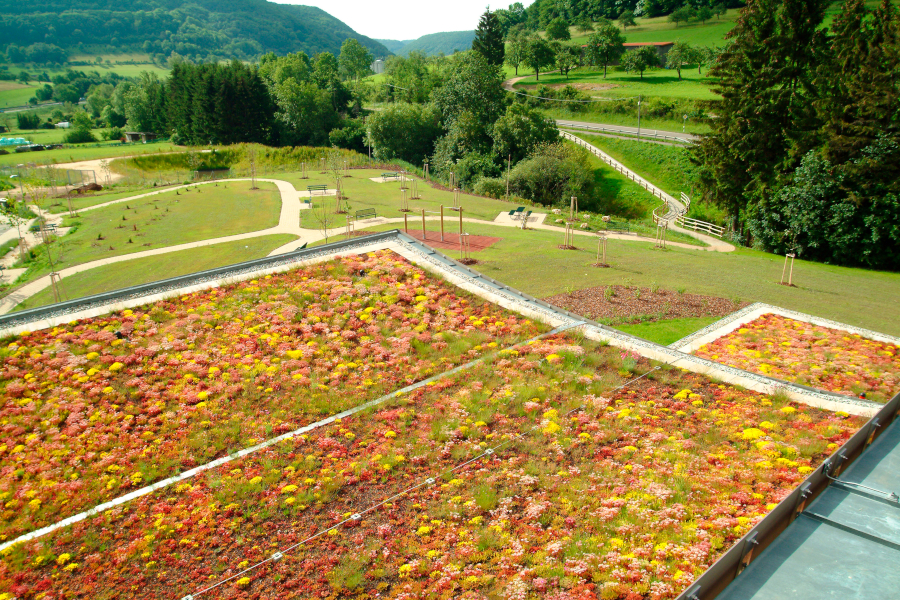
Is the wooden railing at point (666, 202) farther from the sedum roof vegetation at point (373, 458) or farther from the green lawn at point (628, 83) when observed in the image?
the sedum roof vegetation at point (373, 458)

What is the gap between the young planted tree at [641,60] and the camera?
91312 mm

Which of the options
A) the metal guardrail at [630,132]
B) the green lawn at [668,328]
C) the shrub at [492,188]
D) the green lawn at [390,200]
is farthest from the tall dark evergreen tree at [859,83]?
the shrub at [492,188]

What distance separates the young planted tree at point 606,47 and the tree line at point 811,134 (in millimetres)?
63623

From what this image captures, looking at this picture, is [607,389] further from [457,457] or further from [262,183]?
[262,183]

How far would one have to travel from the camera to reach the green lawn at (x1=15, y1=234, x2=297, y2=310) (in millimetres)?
29156

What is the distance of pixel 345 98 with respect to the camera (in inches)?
4252

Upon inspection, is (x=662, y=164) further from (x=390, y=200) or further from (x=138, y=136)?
(x=138, y=136)

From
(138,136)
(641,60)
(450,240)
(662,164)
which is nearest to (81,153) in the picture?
(138,136)

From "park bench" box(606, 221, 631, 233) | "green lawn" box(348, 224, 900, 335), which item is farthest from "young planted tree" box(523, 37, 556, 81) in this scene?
"green lawn" box(348, 224, 900, 335)

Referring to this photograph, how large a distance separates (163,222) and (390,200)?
17295 millimetres

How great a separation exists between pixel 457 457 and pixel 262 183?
160 feet

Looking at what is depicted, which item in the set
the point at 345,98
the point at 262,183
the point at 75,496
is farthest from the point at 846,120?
the point at 345,98

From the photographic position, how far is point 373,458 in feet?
39.3

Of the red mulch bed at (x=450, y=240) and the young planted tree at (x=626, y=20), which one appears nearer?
the red mulch bed at (x=450, y=240)
